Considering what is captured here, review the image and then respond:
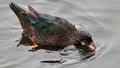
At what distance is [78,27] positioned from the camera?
383 inches

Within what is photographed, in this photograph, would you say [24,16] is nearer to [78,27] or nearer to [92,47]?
[78,27]

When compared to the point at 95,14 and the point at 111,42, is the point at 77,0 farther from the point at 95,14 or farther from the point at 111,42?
the point at 111,42

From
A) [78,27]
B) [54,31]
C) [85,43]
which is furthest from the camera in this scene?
[78,27]

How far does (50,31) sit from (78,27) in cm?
98

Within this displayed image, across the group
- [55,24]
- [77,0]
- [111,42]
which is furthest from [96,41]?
[77,0]

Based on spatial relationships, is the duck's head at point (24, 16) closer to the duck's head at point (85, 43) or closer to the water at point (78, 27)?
the water at point (78, 27)

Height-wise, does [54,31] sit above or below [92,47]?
above

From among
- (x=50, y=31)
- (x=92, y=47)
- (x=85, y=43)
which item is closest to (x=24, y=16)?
(x=50, y=31)

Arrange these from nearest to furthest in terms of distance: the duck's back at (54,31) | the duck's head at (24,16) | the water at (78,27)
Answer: the water at (78,27)
the duck's back at (54,31)
the duck's head at (24,16)

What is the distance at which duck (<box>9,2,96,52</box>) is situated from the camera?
898cm

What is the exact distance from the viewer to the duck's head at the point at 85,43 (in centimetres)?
902

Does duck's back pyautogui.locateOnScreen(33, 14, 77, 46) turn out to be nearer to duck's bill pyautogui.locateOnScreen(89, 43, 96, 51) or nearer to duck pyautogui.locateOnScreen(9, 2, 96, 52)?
duck pyautogui.locateOnScreen(9, 2, 96, 52)

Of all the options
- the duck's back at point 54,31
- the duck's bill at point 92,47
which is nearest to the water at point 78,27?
the duck's bill at point 92,47

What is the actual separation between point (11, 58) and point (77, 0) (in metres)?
2.99
